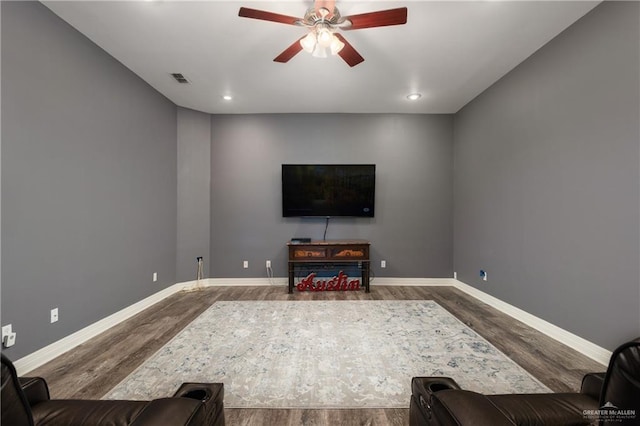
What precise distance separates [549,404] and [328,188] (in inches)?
146

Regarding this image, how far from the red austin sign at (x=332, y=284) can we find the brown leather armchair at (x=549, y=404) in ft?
10.3

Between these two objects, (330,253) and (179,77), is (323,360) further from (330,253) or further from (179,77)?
(179,77)

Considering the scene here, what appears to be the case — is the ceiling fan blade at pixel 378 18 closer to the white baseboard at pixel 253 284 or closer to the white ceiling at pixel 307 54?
the white ceiling at pixel 307 54

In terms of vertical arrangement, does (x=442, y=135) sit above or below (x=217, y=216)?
above

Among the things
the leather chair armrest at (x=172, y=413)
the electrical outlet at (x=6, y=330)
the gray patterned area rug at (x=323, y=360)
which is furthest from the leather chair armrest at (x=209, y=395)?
the electrical outlet at (x=6, y=330)

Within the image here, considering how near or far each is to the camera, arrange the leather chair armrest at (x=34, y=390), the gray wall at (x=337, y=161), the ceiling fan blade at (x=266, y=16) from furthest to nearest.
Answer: the gray wall at (x=337, y=161)
the ceiling fan blade at (x=266, y=16)
the leather chair armrest at (x=34, y=390)

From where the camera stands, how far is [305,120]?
4559mm

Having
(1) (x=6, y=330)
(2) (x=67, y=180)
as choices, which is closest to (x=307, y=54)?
(2) (x=67, y=180)

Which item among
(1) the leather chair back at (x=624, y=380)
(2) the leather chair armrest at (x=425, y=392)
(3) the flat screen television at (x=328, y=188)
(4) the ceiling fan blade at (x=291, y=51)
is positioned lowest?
(2) the leather chair armrest at (x=425, y=392)

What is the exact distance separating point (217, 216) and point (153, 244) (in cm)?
111

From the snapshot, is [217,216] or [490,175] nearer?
[490,175]

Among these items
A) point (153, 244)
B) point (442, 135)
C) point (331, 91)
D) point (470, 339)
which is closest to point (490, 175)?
point (442, 135)

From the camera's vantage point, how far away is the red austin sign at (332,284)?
4223 millimetres

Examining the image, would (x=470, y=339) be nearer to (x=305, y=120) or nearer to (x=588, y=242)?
(x=588, y=242)
